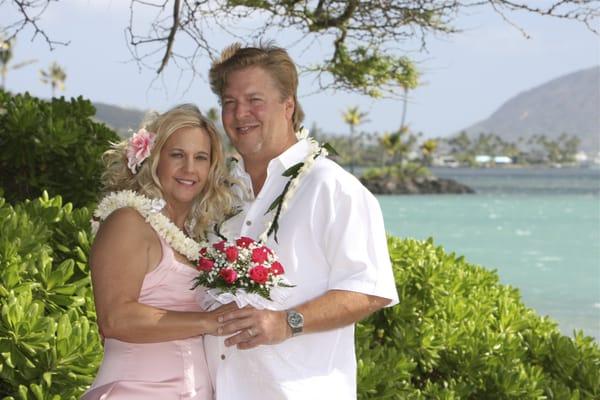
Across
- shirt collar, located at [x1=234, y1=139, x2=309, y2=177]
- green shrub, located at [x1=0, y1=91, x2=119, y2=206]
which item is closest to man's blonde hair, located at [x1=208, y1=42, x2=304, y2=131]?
shirt collar, located at [x1=234, y1=139, x2=309, y2=177]

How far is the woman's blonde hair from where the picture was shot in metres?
3.30

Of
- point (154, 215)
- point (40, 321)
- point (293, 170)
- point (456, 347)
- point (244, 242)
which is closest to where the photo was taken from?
point (244, 242)

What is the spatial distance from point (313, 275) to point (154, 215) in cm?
60

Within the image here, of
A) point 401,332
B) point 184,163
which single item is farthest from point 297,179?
point 401,332

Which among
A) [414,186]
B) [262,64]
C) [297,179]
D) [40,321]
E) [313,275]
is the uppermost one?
[262,64]

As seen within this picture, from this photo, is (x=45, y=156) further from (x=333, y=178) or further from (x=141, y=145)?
(x=333, y=178)

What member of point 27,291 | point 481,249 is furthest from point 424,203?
point 27,291

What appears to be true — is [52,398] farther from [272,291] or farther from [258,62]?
[258,62]

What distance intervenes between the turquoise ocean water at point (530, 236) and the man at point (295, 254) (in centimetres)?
1233

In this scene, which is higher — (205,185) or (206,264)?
(205,185)

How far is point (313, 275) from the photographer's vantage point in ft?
10.7

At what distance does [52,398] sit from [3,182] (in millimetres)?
3675

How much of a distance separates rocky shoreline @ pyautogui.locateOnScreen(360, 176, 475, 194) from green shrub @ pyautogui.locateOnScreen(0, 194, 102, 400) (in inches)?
3703

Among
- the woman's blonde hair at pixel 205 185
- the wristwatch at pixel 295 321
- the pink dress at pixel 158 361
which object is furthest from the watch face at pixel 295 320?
the woman's blonde hair at pixel 205 185
